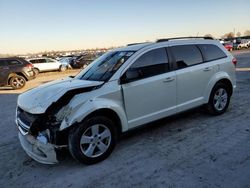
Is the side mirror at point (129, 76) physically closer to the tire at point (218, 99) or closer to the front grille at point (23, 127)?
the front grille at point (23, 127)

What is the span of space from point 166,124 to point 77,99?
237 centimetres

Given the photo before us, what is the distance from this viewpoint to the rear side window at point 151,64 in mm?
4346

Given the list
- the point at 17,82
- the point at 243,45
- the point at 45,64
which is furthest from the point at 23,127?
the point at 243,45

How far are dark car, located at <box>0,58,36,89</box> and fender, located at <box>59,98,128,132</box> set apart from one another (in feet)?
36.3

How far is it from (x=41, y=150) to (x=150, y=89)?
205cm

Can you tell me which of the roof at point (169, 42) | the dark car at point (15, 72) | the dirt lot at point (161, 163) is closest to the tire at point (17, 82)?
the dark car at point (15, 72)

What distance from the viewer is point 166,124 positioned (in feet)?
17.6

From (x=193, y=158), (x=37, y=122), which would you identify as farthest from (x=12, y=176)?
(x=193, y=158)

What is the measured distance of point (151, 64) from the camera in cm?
454

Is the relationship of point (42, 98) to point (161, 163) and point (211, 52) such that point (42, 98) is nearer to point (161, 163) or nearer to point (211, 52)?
point (161, 163)

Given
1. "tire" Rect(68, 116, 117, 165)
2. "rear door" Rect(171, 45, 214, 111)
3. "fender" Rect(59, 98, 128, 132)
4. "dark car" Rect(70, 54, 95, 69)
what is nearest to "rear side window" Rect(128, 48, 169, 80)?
"rear door" Rect(171, 45, 214, 111)

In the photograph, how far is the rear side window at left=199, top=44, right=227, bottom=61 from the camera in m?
5.38

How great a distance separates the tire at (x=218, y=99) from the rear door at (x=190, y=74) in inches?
13.5

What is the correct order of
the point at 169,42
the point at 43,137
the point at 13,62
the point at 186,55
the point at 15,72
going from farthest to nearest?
the point at 13,62 → the point at 15,72 → the point at 186,55 → the point at 169,42 → the point at 43,137
